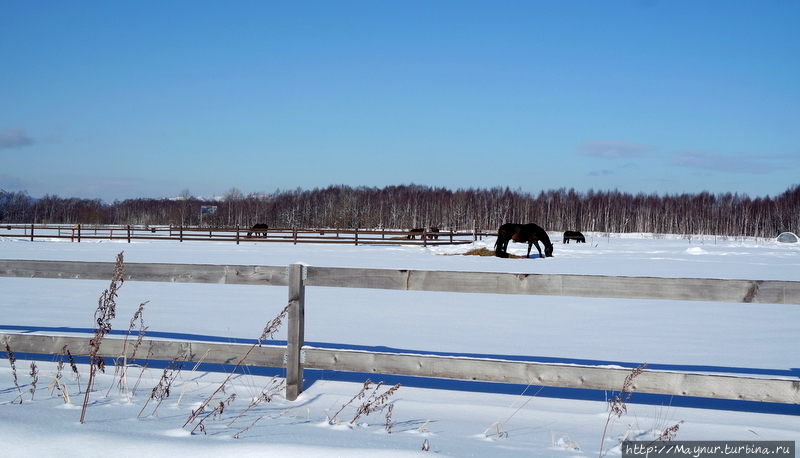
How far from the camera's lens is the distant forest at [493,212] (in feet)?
339

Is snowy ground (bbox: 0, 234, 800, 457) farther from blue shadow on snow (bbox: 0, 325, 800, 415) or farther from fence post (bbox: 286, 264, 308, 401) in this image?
fence post (bbox: 286, 264, 308, 401)

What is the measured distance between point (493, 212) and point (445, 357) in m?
113

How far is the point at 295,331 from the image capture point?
426 centimetres

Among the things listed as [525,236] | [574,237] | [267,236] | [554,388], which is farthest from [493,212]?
[554,388]

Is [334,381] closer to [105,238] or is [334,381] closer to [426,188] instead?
[105,238]

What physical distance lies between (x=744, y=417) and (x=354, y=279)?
324 centimetres

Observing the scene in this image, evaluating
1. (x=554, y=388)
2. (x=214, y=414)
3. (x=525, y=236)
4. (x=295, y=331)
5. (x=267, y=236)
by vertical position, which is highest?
(x=525, y=236)

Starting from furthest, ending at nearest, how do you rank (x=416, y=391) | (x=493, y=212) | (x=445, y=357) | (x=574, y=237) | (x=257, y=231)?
(x=493, y=212) < (x=574, y=237) < (x=257, y=231) < (x=416, y=391) < (x=445, y=357)

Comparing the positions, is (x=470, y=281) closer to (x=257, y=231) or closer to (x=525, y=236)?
(x=525, y=236)

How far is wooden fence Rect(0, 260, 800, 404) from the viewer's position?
3.73 meters

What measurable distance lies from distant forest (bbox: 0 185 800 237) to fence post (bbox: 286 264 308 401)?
91.4 metres

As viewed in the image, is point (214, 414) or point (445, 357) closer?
point (214, 414)

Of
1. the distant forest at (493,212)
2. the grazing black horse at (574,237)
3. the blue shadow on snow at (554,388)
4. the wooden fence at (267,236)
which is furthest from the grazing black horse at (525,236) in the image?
the distant forest at (493,212)

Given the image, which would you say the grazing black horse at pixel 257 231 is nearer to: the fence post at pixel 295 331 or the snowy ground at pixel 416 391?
the snowy ground at pixel 416 391
